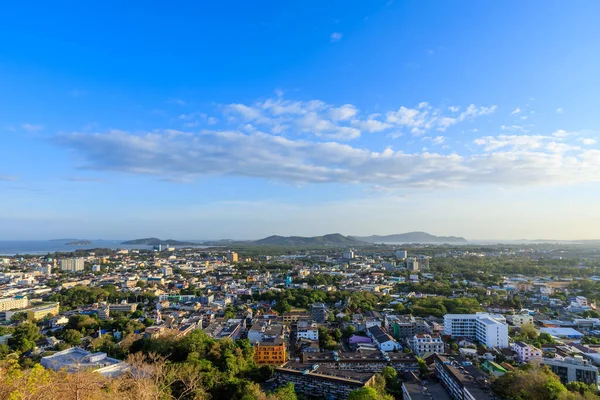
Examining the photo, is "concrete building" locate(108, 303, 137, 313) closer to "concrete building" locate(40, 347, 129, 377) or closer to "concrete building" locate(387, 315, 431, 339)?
"concrete building" locate(40, 347, 129, 377)

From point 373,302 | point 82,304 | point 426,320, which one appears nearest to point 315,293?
point 373,302

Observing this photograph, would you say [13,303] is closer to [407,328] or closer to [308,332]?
[308,332]

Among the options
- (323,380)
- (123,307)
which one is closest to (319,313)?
(323,380)

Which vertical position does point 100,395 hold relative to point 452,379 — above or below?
above

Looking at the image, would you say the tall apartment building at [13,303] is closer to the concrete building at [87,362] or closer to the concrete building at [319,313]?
the concrete building at [87,362]

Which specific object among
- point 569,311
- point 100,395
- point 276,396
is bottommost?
point 569,311

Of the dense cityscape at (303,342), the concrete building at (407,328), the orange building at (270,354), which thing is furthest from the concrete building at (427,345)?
the orange building at (270,354)

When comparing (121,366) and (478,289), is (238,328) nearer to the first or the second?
(121,366)

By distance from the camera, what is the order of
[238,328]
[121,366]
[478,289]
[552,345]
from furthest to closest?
[478,289], [238,328], [552,345], [121,366]

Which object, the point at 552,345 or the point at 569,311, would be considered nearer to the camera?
the point at 552,345
